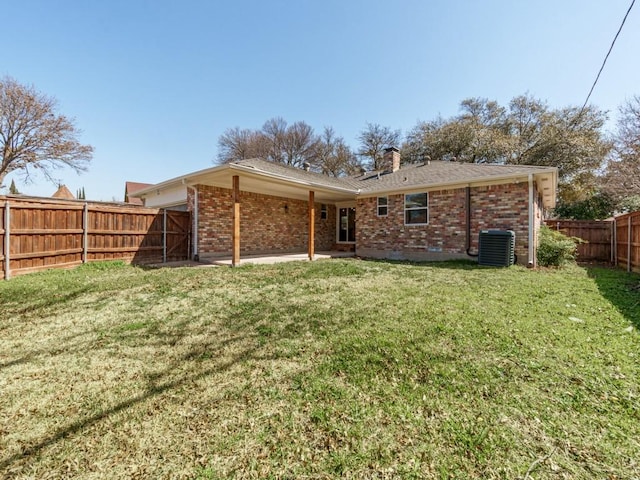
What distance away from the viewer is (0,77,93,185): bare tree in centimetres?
1783

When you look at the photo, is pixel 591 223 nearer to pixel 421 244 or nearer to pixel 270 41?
pixel 421 244

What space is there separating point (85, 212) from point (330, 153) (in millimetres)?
23129

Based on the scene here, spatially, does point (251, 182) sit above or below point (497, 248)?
above

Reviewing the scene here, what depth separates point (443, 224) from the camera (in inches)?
387

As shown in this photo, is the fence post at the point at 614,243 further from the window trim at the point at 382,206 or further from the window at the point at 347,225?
the window at the point at 347,225

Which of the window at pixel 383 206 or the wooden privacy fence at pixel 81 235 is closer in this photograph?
the wooden privacy fence at pixel 81 235

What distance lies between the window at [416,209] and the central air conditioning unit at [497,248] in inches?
87.3

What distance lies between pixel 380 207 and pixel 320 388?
32.6ft

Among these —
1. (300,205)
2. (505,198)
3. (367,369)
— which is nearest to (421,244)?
(505,198)

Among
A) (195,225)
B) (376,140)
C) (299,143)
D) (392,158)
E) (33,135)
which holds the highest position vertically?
(299,143)

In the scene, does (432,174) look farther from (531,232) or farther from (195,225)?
(195,225)

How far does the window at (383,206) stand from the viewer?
11328 millimetres

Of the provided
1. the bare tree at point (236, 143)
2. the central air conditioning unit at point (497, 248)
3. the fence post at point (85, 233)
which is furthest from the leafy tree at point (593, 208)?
the bare tree at point (236, 143)

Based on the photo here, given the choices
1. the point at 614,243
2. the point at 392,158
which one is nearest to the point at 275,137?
the point at 392,158
